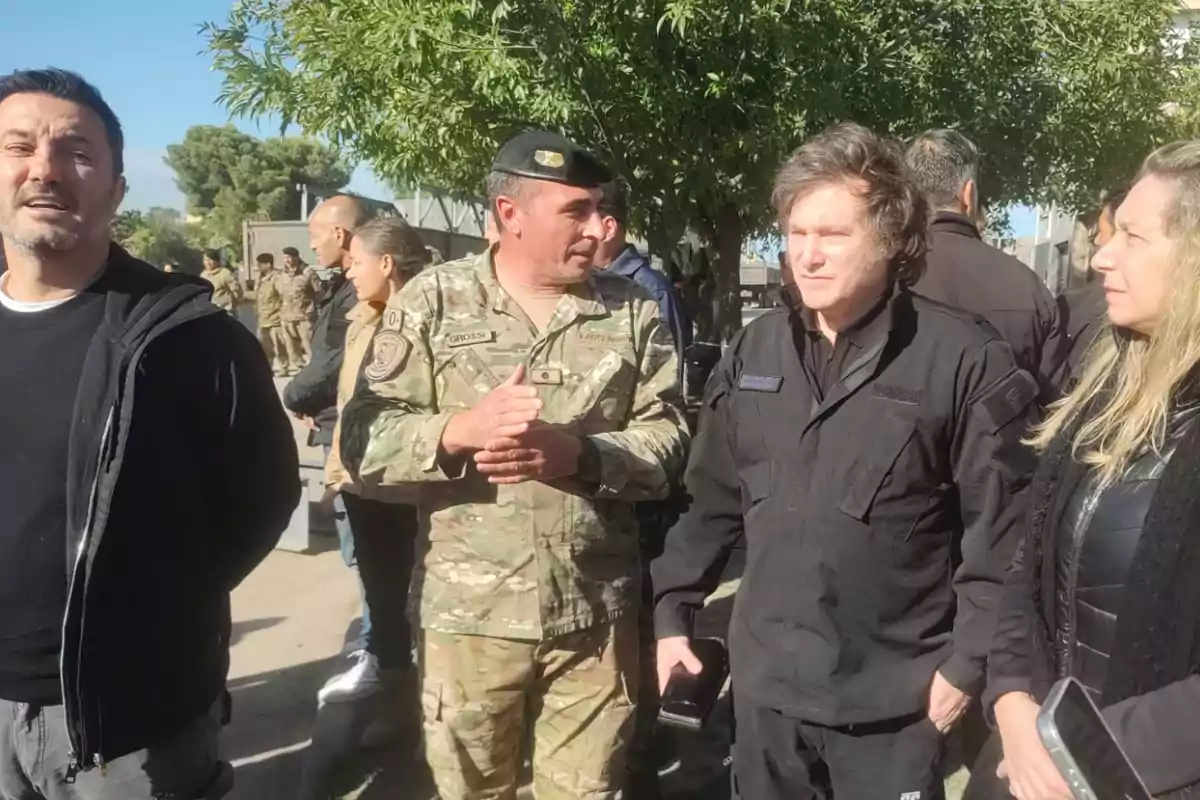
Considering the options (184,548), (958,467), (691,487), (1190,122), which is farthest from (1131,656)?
(1190,122)

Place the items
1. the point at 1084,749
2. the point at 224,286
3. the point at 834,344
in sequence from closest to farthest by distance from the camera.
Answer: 1. the point at 1084,749
2. the point at 834,344
3. the point at 224,286

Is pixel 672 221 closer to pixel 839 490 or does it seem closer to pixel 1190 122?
pixel 839 490

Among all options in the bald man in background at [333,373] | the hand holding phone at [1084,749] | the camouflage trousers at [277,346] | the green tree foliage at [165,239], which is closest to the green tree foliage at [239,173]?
the green tree foliage at [165,239]

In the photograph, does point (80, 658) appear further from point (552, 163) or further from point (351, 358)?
point (351, 358)

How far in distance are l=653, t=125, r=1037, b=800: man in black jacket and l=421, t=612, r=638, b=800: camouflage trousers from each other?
43 cm

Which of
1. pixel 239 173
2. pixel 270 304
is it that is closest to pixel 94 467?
pixel 270 304

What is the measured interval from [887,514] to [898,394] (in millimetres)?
241

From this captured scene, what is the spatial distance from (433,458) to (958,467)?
1.11 meters

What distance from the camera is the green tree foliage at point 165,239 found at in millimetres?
31625

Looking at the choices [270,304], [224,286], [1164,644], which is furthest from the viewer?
[224,286]

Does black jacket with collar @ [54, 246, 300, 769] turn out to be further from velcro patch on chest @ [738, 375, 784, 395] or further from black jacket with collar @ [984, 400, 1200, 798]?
black jacket with collar @ [984, 400, 1200, 798]

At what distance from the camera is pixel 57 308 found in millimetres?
2029

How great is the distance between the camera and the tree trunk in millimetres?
10289

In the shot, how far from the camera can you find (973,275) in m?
3.16
